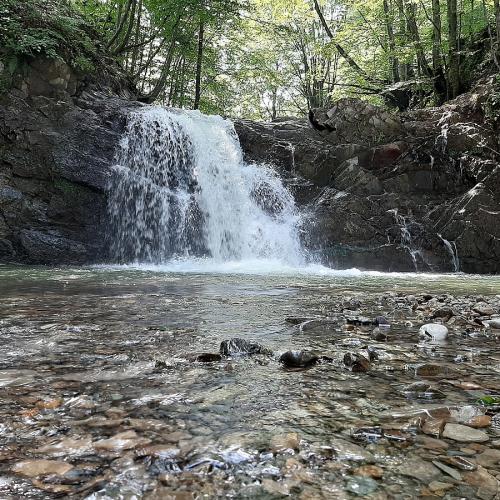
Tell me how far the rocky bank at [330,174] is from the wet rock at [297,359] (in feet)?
28.4

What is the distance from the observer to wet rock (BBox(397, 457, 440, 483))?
3.82 feet

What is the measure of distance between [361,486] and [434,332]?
1865 millimetres

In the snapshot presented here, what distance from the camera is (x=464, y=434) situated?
1402 mm

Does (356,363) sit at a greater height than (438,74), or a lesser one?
lesser

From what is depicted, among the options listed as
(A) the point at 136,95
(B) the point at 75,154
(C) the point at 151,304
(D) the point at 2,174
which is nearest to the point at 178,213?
(B) the point at 75,154

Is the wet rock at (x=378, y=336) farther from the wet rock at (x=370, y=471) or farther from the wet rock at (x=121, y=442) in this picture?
the wet rock at (x=121, y=442)

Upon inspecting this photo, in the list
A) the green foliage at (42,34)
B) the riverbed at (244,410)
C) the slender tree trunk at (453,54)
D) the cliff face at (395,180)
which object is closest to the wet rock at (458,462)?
the riverbed at (244,410)

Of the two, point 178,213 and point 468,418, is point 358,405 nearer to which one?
point 468,418

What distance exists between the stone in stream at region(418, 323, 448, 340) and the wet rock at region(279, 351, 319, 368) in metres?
0.97

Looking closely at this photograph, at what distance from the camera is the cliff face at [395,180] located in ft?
35.6

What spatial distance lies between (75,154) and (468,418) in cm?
1034

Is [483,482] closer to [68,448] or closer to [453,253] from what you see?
[68,448]

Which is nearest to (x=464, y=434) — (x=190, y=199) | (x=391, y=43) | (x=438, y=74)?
(x=190, y=199)

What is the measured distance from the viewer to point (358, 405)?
1648 mm
